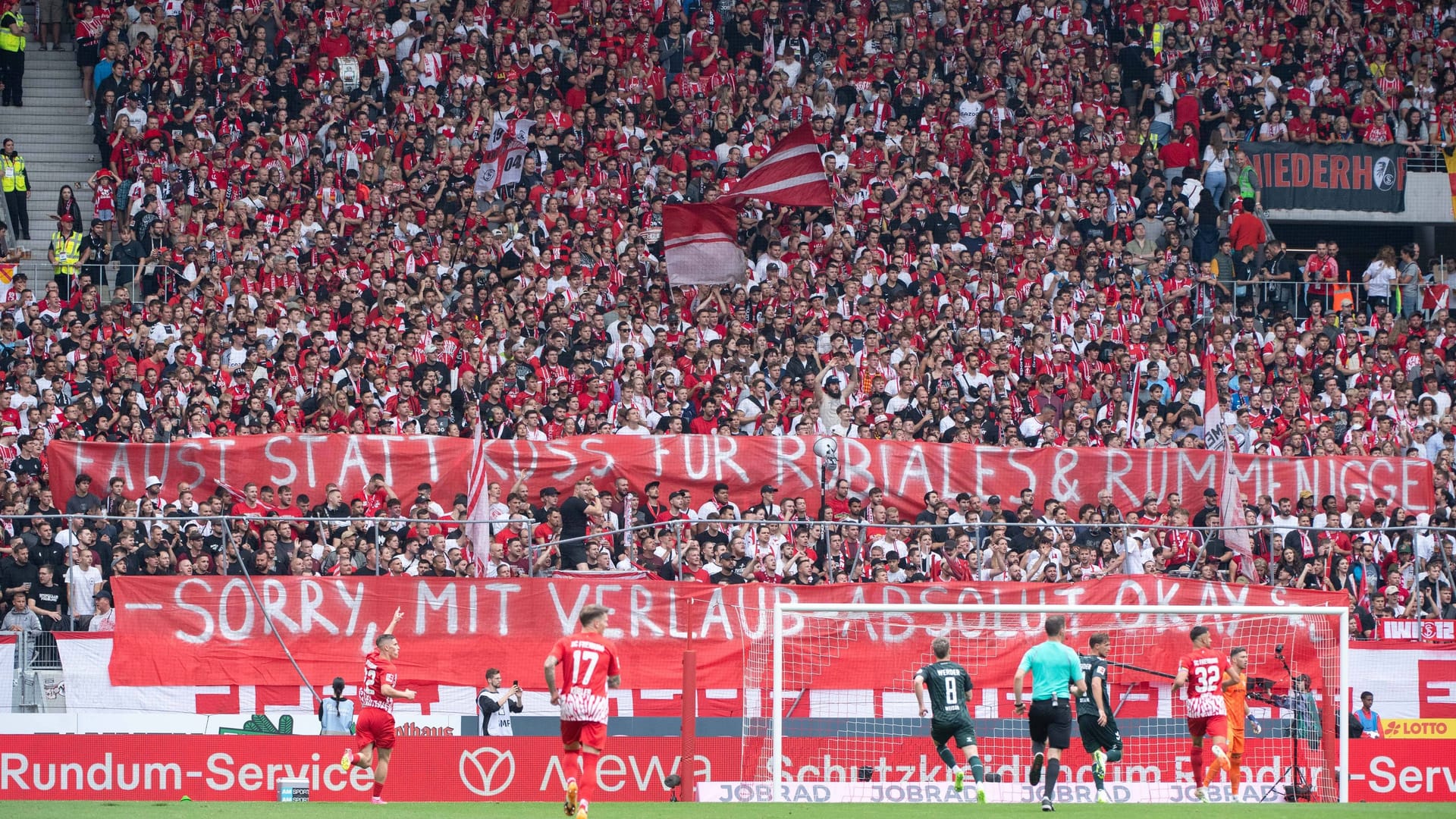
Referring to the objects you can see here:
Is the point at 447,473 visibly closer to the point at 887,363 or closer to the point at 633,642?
the point at 633,642

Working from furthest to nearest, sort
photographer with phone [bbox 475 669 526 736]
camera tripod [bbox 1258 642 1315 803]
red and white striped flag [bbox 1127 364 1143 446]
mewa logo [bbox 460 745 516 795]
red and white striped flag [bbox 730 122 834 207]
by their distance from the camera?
red and white striped flag [bbox 730 122 834 207], red and white striped flag [bbox 1127 364 1143 446], photographer with phone [bbox 475 669 526 736], camera tripod [bbox 1258 642 1315 803], mewa logo [bbox 460 745 516 795]

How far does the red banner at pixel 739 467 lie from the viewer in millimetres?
22984

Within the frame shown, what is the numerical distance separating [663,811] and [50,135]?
19205mm

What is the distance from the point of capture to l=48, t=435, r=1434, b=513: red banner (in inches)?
905

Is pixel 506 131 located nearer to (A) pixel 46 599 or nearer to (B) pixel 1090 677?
(A) pixel 46 599

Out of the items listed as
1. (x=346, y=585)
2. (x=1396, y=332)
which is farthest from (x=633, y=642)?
(x=1396, y=332)

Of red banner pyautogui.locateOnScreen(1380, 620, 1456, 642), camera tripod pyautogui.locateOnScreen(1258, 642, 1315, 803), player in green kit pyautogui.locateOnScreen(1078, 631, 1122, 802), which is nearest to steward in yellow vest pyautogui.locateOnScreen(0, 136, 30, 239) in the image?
player in green kit pyautogui.locateOnScreen(1078, 631, 1122, 802)

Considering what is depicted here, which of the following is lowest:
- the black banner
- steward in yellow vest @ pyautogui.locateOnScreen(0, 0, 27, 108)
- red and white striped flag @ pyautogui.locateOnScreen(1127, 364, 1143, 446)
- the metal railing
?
the metal railing

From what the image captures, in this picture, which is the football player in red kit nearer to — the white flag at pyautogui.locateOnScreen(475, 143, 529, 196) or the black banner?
the white flag at pyautogui.locateOnScreen(475, 143, 529, 196)

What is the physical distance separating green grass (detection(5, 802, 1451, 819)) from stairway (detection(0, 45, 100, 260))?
1474 cm

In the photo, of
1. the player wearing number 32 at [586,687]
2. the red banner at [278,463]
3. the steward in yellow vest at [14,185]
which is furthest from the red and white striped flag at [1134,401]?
the steward in yellow vest at [14,185]

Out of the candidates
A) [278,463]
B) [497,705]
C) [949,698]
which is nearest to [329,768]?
[497,705]

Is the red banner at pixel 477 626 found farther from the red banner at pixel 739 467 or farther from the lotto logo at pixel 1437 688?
the red banner at pixel 739 467

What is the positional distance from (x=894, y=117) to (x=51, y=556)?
15.7m
